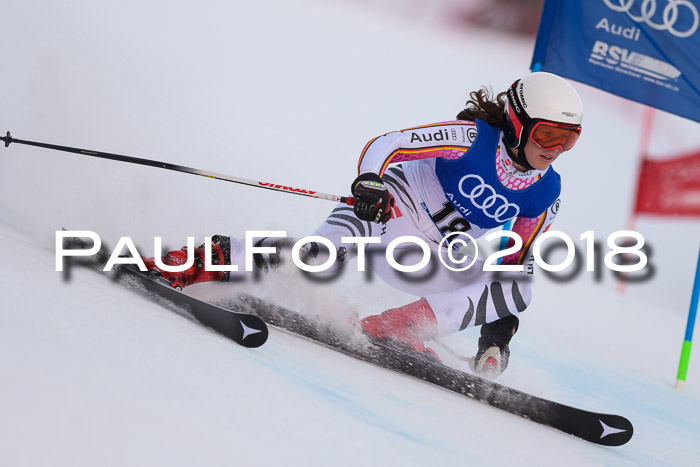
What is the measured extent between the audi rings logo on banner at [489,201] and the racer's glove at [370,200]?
20.5 inches

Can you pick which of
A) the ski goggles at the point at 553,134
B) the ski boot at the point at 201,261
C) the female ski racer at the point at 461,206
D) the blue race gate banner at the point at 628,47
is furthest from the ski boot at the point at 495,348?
the blue race gate banner at the point at 628,47

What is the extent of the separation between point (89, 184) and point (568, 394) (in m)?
2.91

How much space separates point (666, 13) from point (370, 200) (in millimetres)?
2829

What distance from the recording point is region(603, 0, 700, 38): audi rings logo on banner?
4266 millimetres

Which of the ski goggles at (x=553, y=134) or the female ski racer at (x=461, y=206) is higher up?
the ski goggles at (x=553, y=134)

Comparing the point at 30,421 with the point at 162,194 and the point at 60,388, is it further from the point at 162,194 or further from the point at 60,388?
the point at 162,194

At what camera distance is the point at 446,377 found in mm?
2650

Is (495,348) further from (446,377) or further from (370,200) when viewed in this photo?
(370,200)

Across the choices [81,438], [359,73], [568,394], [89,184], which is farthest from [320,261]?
[359,73]

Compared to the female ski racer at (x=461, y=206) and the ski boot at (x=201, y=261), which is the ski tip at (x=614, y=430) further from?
the ski boot at (x=201, y=261)

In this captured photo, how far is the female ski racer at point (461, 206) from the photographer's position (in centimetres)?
273

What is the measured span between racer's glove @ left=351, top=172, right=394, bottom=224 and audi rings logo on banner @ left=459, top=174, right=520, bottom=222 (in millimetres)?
521

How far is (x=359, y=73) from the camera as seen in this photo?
25.9 feet

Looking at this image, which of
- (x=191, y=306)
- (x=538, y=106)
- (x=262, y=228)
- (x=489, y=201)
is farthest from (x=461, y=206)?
(x=262, y=228)
